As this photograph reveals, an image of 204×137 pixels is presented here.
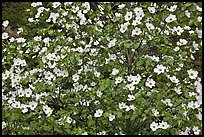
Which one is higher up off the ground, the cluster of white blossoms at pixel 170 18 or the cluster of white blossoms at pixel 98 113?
the cluster of white blossoms at pixel 170 18

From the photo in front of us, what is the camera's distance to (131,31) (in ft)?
11.3

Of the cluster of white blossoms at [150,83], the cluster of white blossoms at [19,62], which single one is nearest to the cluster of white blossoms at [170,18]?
the cluster of white blossoms at [150,83]

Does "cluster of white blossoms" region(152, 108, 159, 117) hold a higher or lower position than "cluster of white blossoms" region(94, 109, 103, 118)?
lower

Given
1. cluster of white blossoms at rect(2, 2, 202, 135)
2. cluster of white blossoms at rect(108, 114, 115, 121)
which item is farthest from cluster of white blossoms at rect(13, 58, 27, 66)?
cluster of white blossoms at rect(108, 114, 115, 121)

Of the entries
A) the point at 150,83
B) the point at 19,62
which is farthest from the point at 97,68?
the point at 19,62

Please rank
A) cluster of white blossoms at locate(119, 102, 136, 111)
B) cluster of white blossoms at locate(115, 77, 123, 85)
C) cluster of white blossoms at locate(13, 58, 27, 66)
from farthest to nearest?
cluster of white blossoms at locate(13, 58, 27, 66) < cluster of white blossoms at locate(115, 77, 123, 85) < cluster of white blossoms at locate(119, 102, 136, 111)

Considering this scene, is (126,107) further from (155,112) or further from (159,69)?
(159,69)

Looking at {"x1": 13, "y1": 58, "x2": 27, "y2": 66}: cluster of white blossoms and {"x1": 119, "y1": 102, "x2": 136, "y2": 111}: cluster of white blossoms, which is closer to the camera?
{"x1": 119, "y1": 102, "x2": 136, "y2": 111}: cluster of white blossoms

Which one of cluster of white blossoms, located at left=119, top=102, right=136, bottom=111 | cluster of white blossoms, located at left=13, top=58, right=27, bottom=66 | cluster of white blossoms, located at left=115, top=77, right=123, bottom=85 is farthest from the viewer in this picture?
cluster of white blossoms, located at left=13, top=58, right=27, bottom=66

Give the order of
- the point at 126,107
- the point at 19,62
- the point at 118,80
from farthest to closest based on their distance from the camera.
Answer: the point at 19,62, the point at 118,80, the point at 126,107

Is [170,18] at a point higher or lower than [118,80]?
higher

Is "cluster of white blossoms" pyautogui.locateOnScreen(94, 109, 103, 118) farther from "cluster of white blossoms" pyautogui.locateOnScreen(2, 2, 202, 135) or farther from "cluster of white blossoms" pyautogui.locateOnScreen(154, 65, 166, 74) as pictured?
"cluster of white blossoms" pyautogui.locateOnScreen(154, 65, 166, 74)

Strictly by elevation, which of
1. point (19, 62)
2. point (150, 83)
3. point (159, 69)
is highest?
point (19, 62)

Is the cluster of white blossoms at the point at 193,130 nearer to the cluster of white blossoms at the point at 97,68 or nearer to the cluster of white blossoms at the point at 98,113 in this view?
the cluster of white blossoms at the point at 97,68
